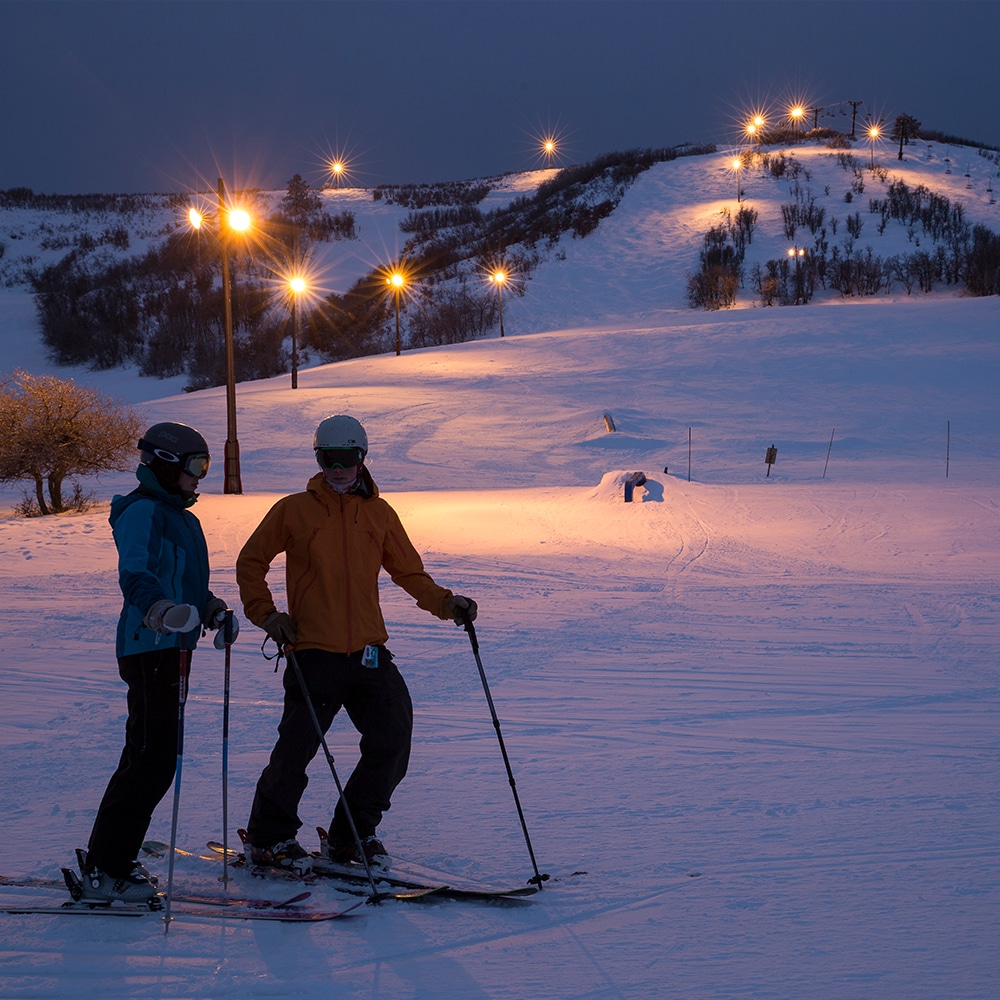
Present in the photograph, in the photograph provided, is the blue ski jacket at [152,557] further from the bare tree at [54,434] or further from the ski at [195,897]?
the bare tree at [54,434]

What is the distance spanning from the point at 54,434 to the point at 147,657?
14587mm

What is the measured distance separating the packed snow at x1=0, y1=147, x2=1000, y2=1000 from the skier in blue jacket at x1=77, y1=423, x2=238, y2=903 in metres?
0.27

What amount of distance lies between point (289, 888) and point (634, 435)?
75.3 ft

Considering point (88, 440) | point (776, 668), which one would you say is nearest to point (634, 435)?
point (88, 440)

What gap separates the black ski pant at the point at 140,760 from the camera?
3590 millimetres

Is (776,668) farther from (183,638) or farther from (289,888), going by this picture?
(183,638)

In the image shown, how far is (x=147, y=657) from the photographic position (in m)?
3.60

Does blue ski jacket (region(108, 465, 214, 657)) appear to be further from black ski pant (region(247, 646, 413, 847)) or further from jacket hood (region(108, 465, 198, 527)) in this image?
black ski pant (region(247, 646, 413, 847))

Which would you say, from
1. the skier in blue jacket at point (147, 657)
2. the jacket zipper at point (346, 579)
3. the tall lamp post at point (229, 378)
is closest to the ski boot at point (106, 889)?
the skier in blue jacket at point (147, 657)

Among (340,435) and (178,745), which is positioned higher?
(340,435)

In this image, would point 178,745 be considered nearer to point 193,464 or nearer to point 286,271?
point 193,464

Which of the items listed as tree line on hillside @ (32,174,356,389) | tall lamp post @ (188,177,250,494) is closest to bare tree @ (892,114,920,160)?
tree line on hillside @ (32,174,356,389)

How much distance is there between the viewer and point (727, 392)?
100.0ft

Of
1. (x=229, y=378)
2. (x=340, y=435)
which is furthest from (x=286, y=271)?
(x=340, y=435)
